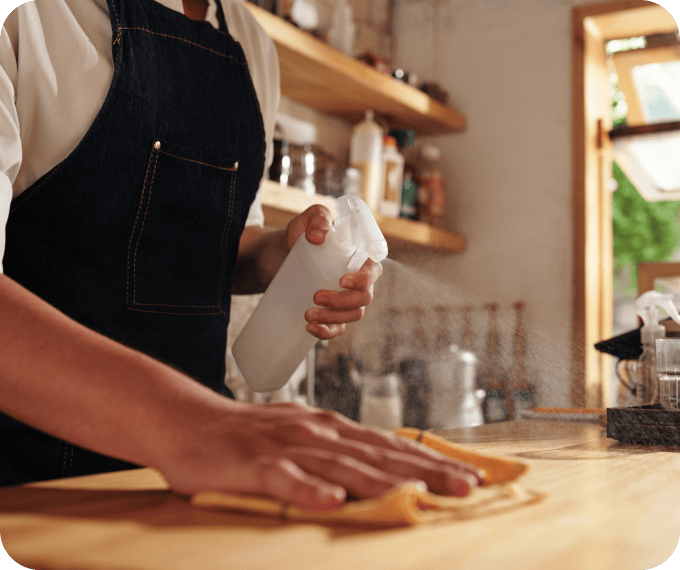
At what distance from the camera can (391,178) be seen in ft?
6.59

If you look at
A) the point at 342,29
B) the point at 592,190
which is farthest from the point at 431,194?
the point at 342,29

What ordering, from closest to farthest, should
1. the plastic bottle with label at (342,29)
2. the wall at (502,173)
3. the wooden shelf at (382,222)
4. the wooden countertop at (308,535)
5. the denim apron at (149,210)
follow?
1. the wooden countertop at (308,535)
2. the denim apron at (149,210)
3. the wooden shelf at (382,222)
4. the plastic bottle with label at (342,29)
5. the wall at (502,173)

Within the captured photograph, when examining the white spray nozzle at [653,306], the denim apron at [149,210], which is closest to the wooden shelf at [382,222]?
the denim apron at [149,210]

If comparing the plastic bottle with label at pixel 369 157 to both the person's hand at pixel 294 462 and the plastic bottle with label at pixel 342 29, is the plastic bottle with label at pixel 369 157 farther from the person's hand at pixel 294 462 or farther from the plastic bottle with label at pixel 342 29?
the person's hand at pixel 294 462

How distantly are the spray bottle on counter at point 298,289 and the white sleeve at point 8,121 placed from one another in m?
0.32

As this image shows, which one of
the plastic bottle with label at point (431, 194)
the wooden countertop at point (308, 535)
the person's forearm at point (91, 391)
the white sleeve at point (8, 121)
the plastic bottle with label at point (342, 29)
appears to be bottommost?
the wooden countertop at point (308, 535)

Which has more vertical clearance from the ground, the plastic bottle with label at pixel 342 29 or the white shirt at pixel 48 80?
the plastic bottle with label at pixel 342 29

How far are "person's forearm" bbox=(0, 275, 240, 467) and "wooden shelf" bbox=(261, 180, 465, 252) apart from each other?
1.08m

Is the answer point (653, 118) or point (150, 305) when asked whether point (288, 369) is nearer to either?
point (150, 305)

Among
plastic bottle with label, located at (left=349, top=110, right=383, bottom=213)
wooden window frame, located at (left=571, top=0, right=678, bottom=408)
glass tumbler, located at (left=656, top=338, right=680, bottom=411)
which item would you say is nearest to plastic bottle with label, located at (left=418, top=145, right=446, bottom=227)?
plastic bottle with label, located at (left=349, top=110, right=383, bottom=213)

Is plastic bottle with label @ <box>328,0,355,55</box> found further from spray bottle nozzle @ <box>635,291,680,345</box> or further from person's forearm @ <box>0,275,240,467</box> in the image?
person's forearm @ <box>0,275,240,467</box>

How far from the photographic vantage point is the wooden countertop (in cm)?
29

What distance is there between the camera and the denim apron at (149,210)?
2.28 feet

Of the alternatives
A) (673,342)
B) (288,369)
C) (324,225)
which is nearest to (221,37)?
(324,225)
